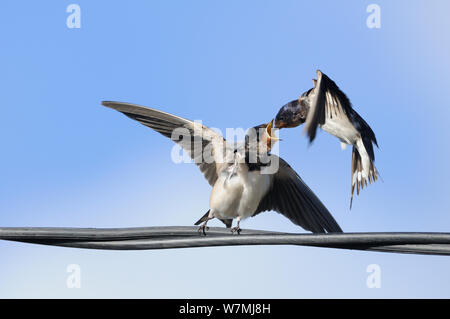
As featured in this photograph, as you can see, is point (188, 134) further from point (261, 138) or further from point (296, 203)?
point (296, 203)

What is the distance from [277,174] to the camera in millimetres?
5539

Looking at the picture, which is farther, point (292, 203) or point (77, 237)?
point (292, 203)

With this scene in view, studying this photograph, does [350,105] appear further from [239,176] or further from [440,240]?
[440,240]

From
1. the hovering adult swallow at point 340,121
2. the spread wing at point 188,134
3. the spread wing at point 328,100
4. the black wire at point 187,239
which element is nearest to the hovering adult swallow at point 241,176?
the spread wing at point 188,134

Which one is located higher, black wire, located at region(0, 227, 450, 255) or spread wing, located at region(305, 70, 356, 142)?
spread wing, located at region(305, 70, 356, 142)

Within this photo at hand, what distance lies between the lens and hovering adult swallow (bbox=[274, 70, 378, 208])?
17.6ft

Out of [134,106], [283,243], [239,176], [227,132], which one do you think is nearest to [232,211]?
[239,176]

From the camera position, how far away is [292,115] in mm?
6133

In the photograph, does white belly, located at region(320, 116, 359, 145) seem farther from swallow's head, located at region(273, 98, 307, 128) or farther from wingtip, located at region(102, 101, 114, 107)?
wingtip, located at region(102, 101, 114, 107)

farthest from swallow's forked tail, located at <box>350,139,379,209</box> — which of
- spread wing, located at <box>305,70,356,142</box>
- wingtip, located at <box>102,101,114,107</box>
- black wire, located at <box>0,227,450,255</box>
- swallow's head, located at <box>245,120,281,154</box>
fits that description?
black wire, located at <box>0,227,450,255</box>

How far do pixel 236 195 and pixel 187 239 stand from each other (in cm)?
152

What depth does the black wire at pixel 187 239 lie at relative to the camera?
3.21m

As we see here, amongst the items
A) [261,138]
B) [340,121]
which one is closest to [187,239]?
[261,138]

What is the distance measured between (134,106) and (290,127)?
1671 mm
